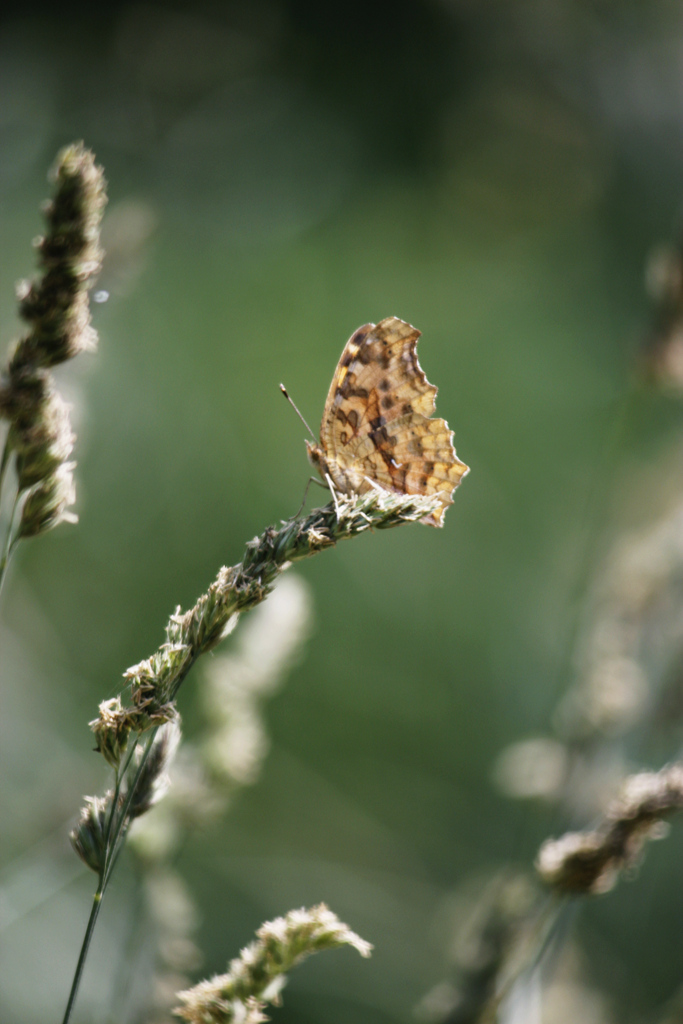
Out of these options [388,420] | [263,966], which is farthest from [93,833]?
[388,420]

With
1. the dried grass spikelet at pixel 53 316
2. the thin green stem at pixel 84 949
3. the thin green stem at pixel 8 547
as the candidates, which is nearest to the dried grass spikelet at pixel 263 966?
the thin green stem at pixel 84 949

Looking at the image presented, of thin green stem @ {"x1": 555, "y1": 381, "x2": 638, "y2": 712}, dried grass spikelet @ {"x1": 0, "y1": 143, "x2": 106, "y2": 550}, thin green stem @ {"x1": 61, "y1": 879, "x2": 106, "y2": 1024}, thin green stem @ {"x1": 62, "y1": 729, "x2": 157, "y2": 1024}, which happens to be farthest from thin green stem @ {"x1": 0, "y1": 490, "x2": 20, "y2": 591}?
thin green stem @ {"x1": 555, "y1": 381, "x2": 638, "y2": 712}

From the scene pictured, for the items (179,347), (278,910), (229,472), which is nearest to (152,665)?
(278,910)

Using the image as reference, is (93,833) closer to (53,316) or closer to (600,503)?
(53,316)

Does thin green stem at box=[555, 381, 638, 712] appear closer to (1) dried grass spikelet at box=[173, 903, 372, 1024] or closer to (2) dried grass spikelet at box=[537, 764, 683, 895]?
(2) dried grass spikelet at box=[537, 764, 683, 895]

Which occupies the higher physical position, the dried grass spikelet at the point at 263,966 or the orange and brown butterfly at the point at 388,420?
the orange and brown butterfly at the point at 388,420

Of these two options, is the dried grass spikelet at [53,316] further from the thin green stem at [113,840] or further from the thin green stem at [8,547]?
the thin green stem at [113,840]

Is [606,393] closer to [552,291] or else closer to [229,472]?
[552,291]
